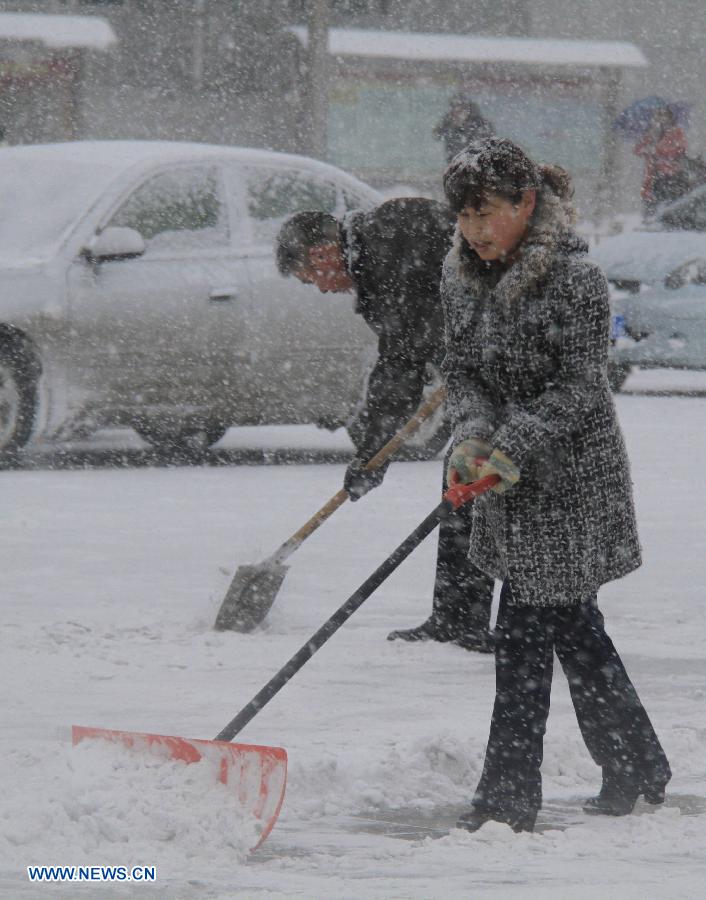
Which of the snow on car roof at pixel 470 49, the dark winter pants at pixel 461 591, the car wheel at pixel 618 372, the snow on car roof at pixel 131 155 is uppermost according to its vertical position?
the snow on car roof at pixel 470 49

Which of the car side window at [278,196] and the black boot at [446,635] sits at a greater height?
the car side window at [278,196]

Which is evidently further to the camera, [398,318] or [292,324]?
[292,324]

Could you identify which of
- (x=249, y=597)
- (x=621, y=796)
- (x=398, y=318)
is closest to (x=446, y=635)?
(x=249, y=597)

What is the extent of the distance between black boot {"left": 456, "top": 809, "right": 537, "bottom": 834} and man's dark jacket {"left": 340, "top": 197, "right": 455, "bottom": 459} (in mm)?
2201

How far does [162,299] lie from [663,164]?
10121 mm

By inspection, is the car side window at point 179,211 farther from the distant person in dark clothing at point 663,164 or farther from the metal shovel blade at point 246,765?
the distant person in dark clothing at point 663,164

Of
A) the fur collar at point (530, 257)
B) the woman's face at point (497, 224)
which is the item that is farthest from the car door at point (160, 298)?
the woman's face at point (497, 224)

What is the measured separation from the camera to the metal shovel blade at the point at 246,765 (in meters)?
4.18

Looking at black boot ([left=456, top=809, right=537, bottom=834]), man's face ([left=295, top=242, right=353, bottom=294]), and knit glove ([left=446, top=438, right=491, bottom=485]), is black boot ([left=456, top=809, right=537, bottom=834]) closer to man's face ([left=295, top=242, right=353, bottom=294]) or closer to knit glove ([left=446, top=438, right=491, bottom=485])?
knit glove ([left=446, top=438, right=491, bottom=485])

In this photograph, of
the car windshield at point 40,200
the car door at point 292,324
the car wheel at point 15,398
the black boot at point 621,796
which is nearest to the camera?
the black boot at point 621,796

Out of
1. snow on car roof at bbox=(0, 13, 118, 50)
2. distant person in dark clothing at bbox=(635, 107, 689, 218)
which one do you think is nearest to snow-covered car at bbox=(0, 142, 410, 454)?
distant person in dark clothing at bbox=(635, 107, 689, 218)

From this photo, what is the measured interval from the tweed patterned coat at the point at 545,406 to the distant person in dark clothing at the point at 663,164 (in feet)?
44.2

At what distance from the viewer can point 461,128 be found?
58.6ft

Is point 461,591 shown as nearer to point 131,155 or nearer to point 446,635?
point 446,635
